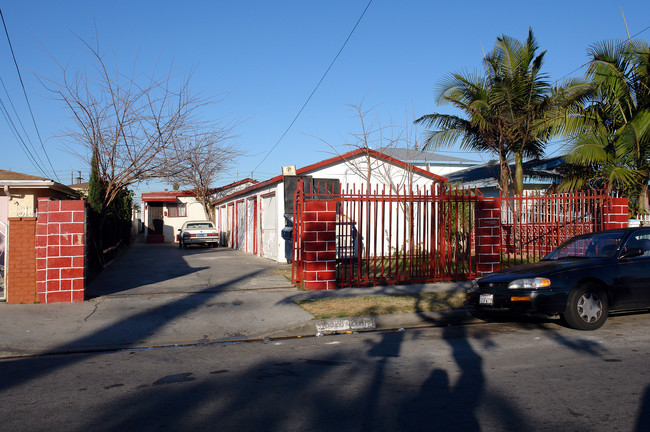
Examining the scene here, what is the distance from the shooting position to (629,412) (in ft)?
13.7

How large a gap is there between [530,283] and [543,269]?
425 millimetres

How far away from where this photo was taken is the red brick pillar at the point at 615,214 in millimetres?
12578

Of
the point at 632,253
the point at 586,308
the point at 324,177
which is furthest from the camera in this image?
the point at 324,177

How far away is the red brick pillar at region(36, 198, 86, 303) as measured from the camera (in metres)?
9.52

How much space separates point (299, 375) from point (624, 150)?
512 inches

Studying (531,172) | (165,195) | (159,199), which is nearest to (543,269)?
(531,172)

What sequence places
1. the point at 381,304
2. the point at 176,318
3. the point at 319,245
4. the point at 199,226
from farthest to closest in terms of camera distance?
the point at 199,226, the point at 319,245, the point at 381,304, the point at 176,318

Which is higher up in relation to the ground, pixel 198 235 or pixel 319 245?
pixel 198 235

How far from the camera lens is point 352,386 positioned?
16.5ft

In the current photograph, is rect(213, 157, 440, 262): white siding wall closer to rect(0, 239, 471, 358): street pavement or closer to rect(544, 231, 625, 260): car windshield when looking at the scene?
rect(0, 239, 471, 358): street pavement

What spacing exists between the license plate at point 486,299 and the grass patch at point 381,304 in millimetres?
1231

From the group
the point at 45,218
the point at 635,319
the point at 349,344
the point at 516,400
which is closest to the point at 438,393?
the point at 516,400

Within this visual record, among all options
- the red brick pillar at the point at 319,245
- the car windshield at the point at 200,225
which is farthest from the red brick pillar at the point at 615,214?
the car windshield at the point at 200,225

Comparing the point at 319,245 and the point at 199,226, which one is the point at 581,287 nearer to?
the point at 319,245
